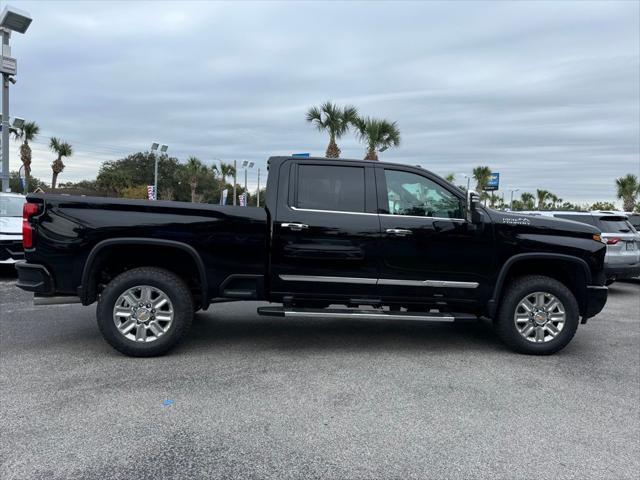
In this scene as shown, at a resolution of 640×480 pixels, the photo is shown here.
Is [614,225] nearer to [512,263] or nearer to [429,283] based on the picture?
[512,263]

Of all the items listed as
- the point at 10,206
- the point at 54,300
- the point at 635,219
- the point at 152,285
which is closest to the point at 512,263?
the point at 152,285

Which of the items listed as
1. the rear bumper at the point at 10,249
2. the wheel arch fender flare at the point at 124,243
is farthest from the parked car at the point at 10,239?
the wheel arch fender flare at the point at 124,243

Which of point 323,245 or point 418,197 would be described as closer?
point 323,245

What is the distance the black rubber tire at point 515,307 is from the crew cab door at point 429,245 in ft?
1.08

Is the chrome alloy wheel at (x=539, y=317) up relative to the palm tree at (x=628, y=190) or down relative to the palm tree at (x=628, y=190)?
down

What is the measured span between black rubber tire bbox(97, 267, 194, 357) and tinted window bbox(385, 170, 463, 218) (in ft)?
7.78

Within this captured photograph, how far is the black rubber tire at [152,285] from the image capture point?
16.0ft

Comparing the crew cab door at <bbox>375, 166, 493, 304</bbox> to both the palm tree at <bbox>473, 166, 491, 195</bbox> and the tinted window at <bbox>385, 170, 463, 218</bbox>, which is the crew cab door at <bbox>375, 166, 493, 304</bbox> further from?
the palm tree at <bbox>473, 166, 491, 195</bbox>

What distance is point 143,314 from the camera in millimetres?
4934

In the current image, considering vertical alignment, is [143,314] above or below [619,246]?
below

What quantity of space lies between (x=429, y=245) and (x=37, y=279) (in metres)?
4.00

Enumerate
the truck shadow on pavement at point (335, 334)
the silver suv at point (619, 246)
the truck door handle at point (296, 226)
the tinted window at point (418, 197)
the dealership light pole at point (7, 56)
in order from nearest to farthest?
the truck door handle at point (296, 226) → the tinted window at point (418, 197) → the truck shadow on pavement at point (335, 334) → the silver suv at point (619, 246) → the dealership light pole at point (7, 56)

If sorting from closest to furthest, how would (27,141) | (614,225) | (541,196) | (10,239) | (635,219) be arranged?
(10,239), (614,225), (635,219), (27,141), (541,196)

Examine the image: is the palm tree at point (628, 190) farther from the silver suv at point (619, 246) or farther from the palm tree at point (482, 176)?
the silver suv at point (619, 246)
